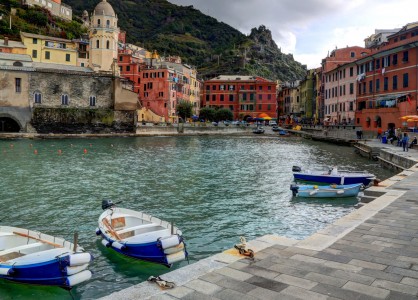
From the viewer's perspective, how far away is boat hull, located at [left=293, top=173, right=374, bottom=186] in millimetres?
22328

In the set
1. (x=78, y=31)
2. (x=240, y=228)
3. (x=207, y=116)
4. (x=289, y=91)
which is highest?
(x=78, y=31)

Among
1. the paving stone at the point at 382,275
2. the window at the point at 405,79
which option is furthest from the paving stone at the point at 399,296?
the window at the point at 405,79

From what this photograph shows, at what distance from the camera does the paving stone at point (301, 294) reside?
584 cm

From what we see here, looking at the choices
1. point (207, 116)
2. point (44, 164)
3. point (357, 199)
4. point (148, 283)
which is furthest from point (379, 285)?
point (207, 116)

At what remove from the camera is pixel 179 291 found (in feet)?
20.1

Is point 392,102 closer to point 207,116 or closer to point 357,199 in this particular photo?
point 357,199

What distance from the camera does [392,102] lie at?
50938 millimetres

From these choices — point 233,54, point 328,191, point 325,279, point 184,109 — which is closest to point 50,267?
point 325,279

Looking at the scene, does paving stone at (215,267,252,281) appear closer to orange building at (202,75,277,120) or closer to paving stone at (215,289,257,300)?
paving stone at (215,289,257,300)

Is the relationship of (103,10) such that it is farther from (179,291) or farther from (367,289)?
(367,289)

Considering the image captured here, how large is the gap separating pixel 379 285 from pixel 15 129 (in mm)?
70160

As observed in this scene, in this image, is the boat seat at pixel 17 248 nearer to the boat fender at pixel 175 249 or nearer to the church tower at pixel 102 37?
the boat fender at pixel 175 249

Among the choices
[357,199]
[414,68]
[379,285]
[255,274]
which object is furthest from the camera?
[414,68]

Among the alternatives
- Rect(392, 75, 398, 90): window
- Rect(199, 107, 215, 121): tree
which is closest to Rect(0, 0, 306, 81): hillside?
Rect(199, 107, 215, 121): tree
